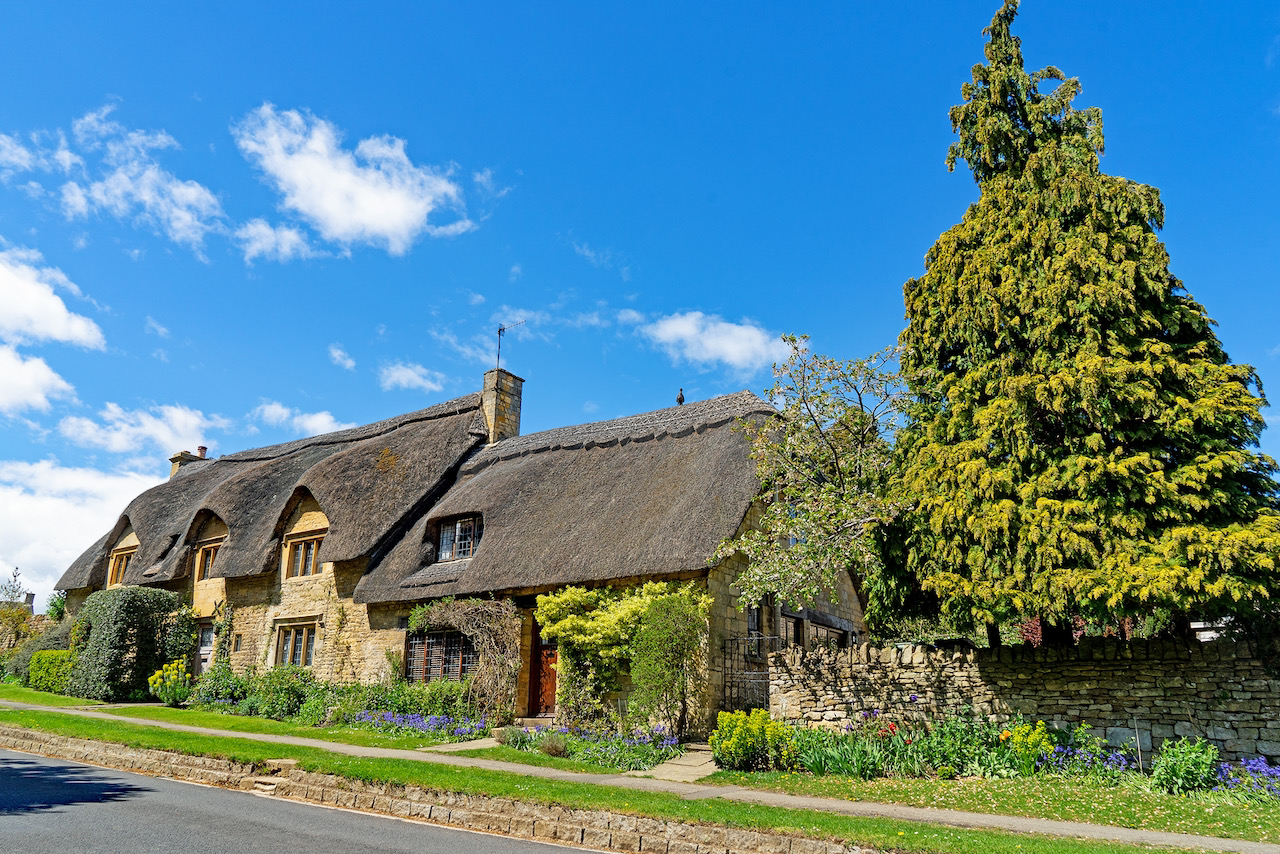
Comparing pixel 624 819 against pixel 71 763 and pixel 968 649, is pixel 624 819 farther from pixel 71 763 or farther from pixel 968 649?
pixel 71 763

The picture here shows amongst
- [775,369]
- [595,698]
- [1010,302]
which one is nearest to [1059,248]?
[1010,302]

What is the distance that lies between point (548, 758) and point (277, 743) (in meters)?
5.15

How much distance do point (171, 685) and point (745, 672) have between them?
17.4m

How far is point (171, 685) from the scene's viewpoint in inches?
928

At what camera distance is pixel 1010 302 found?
13.1 metres

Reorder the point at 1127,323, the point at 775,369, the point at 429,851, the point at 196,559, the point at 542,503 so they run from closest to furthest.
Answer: the point at 429,851, the point at 1127,323, the point at 775,369, the point at 542,503, the point at 196,559

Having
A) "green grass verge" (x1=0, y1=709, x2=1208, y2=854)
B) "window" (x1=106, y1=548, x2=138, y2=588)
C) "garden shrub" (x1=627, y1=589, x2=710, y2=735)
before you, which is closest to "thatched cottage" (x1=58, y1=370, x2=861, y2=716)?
"garden shrub" (x1=627, y1=589, x2=710, y2=735)

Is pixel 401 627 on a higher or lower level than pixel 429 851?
higher

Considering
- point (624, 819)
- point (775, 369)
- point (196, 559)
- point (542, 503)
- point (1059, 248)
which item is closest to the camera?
point (624, 819)

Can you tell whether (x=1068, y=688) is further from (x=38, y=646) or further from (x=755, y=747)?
(x=38, y=646)

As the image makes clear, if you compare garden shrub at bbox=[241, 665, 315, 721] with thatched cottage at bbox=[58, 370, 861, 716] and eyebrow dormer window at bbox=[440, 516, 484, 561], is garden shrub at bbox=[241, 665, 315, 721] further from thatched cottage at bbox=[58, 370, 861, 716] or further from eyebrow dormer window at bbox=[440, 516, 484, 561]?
eyebrow dormer window at bbox=[440, 516, 484, 561]

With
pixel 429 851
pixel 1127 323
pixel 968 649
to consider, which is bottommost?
pixel 429 851

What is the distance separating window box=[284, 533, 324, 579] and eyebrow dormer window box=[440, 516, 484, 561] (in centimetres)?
439

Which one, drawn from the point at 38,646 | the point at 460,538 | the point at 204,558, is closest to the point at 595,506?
the point at 460,538
